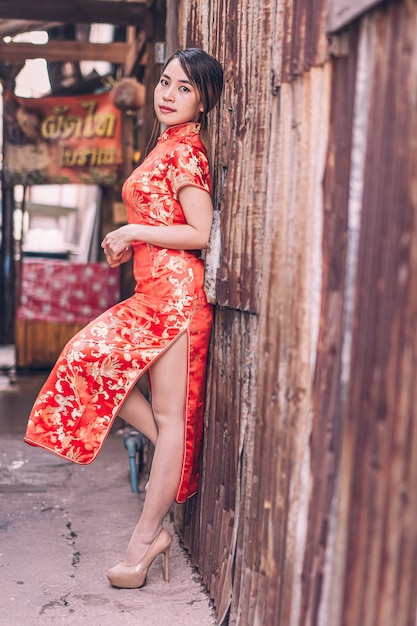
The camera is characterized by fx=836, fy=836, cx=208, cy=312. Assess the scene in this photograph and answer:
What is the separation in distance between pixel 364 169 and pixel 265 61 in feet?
3.22

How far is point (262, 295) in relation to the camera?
2.59 meters

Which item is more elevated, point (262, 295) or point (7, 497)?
point (262, 295)

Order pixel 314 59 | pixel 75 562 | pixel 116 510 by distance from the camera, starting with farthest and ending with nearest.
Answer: pixel 116 510, pixel 75 562, pixel 314 59

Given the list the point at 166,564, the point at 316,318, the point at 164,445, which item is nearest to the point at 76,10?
the point at 164,445

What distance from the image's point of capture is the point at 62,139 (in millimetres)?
8500

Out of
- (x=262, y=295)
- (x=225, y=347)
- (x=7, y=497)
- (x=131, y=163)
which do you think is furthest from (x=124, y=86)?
Answer: (x=262, y=295)

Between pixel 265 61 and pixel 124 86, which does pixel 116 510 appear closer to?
pixel 265 61

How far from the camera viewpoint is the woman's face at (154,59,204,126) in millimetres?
3258

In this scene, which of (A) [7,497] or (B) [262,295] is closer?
(B) [262,295]

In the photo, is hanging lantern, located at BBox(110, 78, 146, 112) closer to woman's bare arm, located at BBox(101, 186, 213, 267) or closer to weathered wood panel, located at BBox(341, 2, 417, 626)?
woman's bare arm, located at BBox(101, 186, 213, 267)

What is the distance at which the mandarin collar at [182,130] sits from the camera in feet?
10.9

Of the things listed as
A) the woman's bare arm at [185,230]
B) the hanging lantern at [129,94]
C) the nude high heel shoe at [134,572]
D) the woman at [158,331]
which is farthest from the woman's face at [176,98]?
the hanging lantern at [129,94]

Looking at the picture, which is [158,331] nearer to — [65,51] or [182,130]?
[182,130]

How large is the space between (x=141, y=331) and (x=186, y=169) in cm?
65
